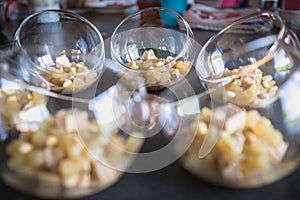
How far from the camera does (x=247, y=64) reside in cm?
70

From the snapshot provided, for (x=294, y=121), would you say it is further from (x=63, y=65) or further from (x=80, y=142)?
(x=63, y=65)

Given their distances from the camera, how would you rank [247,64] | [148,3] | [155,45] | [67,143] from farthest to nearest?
[148,3] → [155,45] → [247,64] → [67,143]

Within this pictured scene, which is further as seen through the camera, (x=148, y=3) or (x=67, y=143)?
(x=148, y=3)

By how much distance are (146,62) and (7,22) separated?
0.74m

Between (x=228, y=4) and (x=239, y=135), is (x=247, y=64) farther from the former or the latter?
(x=228, y=4)

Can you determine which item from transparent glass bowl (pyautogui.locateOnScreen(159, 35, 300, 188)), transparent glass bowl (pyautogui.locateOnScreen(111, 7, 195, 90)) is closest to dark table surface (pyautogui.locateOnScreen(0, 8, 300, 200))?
transparent glass bowl (pyautogui.locateOnScreen(159, 35, 300, 188))

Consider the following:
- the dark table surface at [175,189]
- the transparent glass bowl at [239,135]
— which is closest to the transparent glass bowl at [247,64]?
the transparent glass bowl at [239,135]

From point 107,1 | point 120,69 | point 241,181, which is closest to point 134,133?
point 241,181

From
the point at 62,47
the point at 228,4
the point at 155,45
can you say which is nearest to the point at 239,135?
the point at 155,45

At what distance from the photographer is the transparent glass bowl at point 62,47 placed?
2.29 feet

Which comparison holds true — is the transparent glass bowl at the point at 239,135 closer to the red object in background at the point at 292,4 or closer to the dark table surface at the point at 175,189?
the dark table surface at the point at 175,189

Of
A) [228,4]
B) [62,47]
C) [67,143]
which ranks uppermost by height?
[67,143]

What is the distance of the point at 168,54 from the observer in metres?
0.82

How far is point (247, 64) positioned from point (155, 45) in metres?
0.24
